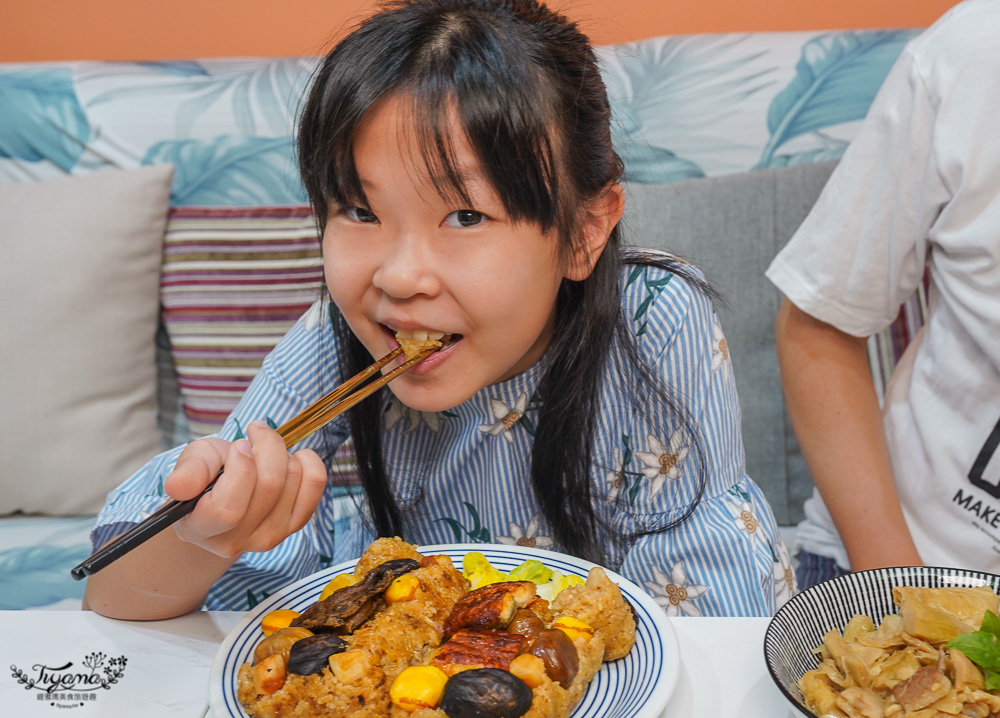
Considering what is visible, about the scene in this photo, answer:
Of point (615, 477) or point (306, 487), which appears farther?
point (615, 477)

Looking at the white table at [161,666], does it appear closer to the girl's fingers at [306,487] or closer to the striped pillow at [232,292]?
the girl's fingers at [306,487]

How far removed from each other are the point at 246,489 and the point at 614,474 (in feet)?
1.74

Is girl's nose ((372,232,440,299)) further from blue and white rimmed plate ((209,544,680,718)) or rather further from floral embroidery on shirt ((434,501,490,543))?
floral embroidery on shirt ((434,501,490,543))

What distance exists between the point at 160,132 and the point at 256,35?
1.27ft

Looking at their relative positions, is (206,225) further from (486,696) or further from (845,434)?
(486,696)

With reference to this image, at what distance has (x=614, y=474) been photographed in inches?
42.2

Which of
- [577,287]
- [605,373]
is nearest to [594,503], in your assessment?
[605,373]

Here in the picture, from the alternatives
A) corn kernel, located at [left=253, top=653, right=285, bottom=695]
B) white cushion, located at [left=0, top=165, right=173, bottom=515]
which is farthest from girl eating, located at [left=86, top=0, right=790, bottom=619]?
white cushion, located at [left=0, top=165, right=173, bottom=515]

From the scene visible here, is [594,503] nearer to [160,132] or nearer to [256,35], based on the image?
[160,132]

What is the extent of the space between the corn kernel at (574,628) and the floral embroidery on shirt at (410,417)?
0.52 m

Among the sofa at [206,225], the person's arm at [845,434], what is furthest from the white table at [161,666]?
the sofa at [206,225]

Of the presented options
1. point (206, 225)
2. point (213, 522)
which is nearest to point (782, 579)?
point (213, 522)

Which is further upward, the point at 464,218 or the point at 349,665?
the point at 464,218
